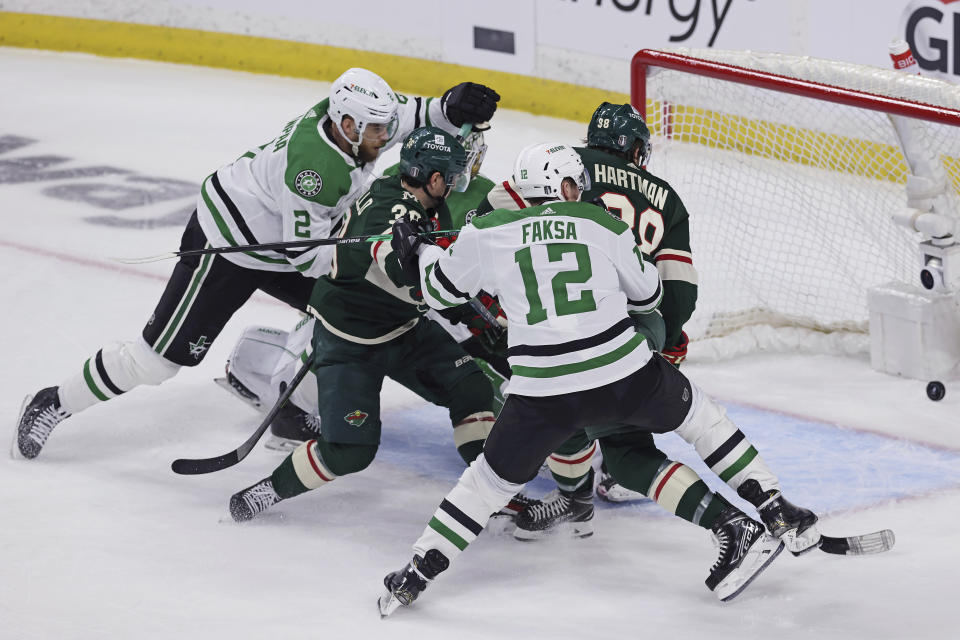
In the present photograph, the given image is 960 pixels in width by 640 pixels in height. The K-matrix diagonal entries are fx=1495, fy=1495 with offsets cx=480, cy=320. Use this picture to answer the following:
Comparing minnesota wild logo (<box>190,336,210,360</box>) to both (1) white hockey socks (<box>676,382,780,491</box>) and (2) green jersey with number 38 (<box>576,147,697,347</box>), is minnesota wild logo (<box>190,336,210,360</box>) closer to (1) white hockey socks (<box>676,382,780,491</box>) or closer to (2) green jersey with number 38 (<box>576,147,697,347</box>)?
(2) green jersey with number 38 (<box>576,147,697,347</box>)

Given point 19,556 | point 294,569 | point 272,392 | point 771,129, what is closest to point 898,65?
point 771,129

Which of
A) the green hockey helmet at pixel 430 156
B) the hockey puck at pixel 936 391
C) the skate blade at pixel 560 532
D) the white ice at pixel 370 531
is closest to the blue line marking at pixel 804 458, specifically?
the white ice at pixel 370 531

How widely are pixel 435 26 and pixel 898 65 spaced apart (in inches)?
147

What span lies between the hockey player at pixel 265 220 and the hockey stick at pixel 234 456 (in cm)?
32

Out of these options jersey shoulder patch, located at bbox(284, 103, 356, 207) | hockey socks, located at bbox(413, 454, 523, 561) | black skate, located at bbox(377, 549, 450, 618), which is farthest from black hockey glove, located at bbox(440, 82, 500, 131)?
black skate, located at bbox(377, 549, 450, 618)

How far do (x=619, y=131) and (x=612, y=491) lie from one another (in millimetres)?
1004

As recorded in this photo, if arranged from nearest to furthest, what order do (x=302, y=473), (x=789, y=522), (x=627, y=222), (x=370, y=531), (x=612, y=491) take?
(x=789, y=522)
(x=627, y=222)
(x=302, y=473)
(x=370, y=531)
(x=612, y=491)

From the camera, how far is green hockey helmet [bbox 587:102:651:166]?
3746 millimetres

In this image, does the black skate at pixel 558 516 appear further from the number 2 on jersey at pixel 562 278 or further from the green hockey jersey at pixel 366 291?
the number 2 on jersey at pixel 562 278

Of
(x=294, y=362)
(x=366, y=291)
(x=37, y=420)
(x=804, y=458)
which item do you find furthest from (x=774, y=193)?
(x=37, y=420)

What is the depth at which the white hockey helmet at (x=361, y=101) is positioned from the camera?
13.2 feet

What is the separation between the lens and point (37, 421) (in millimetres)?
4363

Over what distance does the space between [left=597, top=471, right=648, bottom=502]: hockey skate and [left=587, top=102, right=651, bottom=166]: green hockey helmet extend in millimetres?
897

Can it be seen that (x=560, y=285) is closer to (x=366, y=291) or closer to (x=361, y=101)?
(x=366, y=291)
